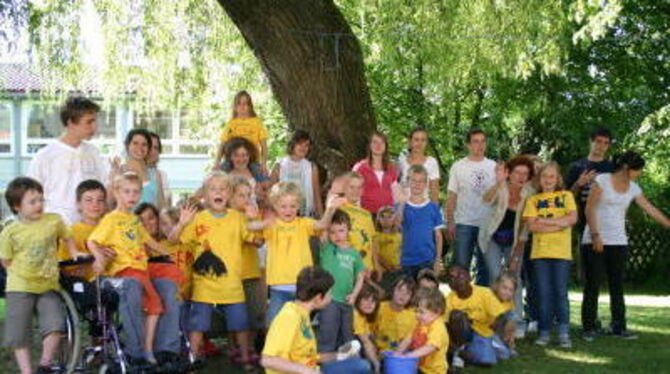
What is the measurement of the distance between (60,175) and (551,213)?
14.0ft

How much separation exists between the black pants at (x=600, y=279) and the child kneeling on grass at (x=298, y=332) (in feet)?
13.2

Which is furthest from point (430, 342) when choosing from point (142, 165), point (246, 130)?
point (246, 130)

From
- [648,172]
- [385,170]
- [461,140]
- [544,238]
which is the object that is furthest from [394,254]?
[461,140]

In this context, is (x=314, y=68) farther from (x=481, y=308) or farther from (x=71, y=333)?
(x=71, y=333)

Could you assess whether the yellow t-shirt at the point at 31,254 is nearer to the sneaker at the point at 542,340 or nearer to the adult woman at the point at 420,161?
the adult woman at the point at 420,161

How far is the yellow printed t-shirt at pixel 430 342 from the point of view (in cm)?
666

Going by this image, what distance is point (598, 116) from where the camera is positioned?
19469mm

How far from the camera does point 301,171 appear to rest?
877 cm

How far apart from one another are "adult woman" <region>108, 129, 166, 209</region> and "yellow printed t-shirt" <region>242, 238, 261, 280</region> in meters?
1.03

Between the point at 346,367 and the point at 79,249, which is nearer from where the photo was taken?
the point at 346,367

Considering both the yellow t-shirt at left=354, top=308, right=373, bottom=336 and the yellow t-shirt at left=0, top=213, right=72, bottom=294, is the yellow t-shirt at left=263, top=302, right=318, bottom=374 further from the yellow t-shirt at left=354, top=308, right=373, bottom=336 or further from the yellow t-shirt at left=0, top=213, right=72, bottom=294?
the yellow t-shirt at left=0, top=213, right=72, bottom=294

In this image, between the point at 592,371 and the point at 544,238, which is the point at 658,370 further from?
the point at 544,238

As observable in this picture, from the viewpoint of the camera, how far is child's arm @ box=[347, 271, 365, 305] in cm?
696

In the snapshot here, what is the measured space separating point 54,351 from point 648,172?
46.8 feet
